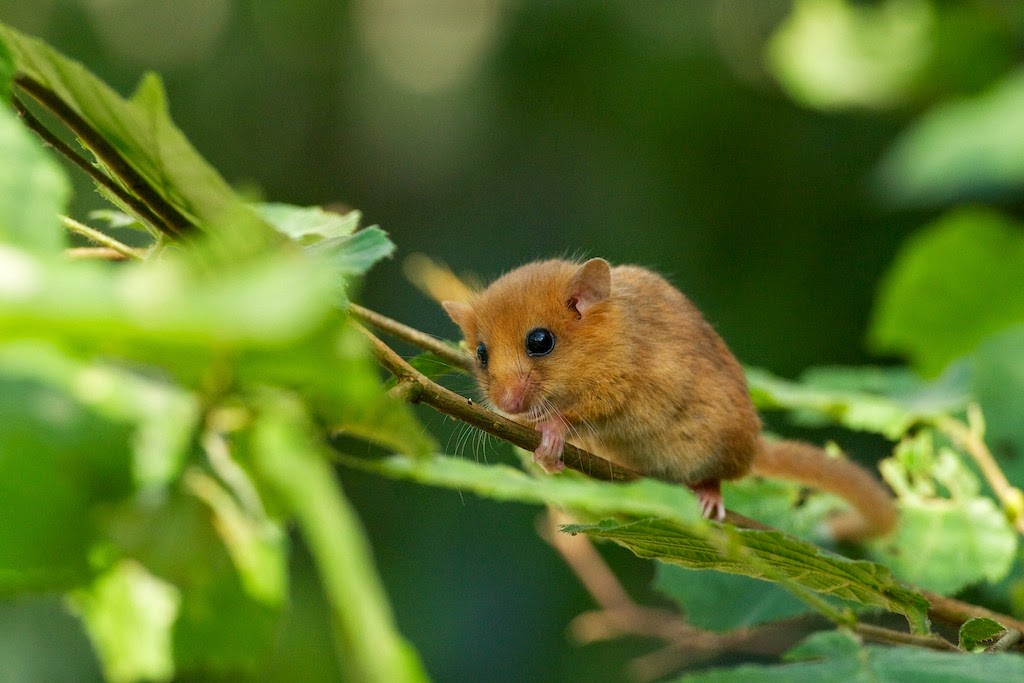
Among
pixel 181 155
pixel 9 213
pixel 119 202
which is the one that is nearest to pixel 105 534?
pixel 9 213

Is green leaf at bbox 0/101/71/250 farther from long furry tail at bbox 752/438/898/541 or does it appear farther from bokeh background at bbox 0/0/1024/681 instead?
bokeh background at bbox 0/0/1024/681

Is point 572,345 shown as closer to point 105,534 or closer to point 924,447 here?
point 924,447

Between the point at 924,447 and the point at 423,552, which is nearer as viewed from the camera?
the point at 924,447

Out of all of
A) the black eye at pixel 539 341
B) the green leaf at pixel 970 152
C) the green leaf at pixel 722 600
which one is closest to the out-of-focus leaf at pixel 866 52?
the green leaf at pixel 970 152

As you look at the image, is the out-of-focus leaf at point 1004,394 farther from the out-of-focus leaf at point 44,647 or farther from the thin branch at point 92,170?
the out-of-focus leaf at point 44,647

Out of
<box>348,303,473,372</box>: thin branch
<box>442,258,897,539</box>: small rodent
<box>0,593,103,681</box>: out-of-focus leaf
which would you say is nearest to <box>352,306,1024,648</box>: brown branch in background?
<box>348,303,473,372</box>: thin branch

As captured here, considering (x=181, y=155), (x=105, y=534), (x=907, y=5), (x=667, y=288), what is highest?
(x=907, y=5)

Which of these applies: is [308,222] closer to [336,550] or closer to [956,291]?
[336,550]
